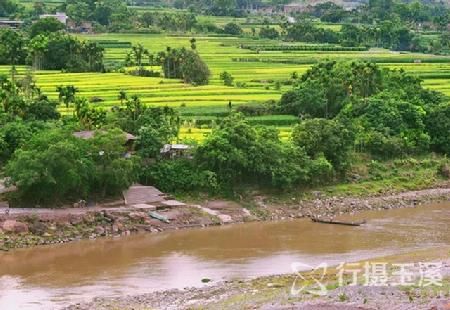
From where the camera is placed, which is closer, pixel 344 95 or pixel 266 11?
pixel 344 95

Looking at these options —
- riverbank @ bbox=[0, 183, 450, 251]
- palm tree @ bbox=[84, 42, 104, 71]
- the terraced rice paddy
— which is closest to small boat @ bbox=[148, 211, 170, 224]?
riverbank @ bbox=[0, 183, 450, 251]

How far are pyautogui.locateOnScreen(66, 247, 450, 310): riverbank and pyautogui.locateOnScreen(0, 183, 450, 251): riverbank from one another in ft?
25.0

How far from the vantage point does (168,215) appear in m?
36.8

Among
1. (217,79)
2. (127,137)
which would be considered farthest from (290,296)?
(217,79)

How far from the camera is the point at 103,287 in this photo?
2869cm

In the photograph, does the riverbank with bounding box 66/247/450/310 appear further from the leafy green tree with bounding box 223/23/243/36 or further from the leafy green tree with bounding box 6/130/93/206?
the leafy green tree with bounding box 223/23/243/36

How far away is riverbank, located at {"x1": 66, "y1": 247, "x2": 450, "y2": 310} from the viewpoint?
2347 cm

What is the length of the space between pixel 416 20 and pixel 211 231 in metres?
88.8

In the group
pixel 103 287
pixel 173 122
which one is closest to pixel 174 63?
pixel 173 122

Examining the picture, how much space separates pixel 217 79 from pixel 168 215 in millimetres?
30095

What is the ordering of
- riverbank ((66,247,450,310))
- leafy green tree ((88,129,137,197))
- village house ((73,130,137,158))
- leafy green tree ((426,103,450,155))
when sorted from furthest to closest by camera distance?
1. leafy green tree ((426,103,450,155))
2. village house ((73,130,137,158))
3. leafy green tree ((88,129,137,197))
4. riverbank ((66,247,450,310))

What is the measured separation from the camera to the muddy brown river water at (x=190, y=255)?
28.7 metres

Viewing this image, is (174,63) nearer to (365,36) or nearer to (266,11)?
(365,36)

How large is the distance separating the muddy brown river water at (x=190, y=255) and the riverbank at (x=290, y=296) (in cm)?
118
